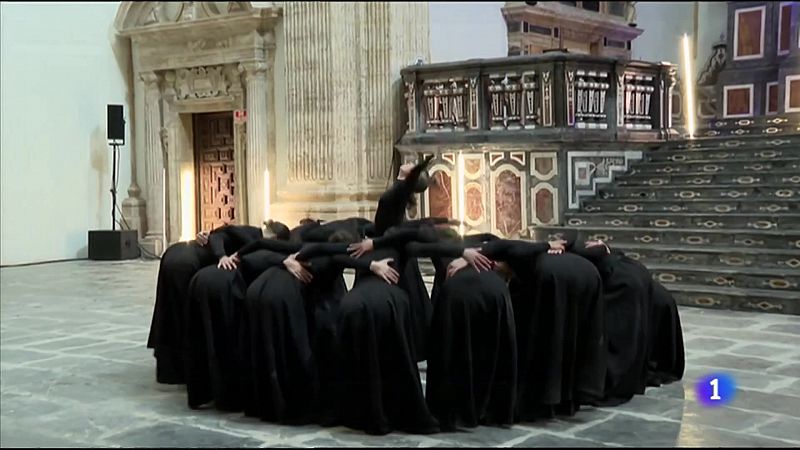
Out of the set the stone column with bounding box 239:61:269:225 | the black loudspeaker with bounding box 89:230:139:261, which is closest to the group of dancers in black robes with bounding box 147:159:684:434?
the black loudspeaker with bounding box 89:230:139:261

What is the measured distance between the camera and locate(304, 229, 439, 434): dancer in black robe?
4570mm

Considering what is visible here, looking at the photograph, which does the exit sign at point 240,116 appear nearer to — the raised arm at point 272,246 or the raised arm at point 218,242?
the raised arm at point 218,242

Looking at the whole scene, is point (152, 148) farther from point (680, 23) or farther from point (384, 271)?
point (384, 271)

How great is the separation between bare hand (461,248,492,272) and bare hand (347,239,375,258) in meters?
0.48

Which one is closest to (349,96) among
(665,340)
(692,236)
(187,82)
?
(187,82)

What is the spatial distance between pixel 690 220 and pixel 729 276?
1317mm

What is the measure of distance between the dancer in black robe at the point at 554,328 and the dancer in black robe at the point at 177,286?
5.15 ft

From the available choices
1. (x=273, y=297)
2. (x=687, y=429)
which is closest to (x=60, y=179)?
(x=273, y=297)

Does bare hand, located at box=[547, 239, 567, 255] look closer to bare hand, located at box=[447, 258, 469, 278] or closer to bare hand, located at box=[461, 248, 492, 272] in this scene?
bare hand, located at box=[461, 248, 492, 272]

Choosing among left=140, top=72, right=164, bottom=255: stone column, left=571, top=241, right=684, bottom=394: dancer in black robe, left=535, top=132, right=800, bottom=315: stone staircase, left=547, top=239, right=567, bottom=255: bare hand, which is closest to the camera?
left=547, top=239, right=567, bottom=255: bare hand

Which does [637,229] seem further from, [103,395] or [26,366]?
[26,366]

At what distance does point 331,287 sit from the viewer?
5043 mm

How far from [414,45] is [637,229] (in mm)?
4152

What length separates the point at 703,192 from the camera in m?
10.5
